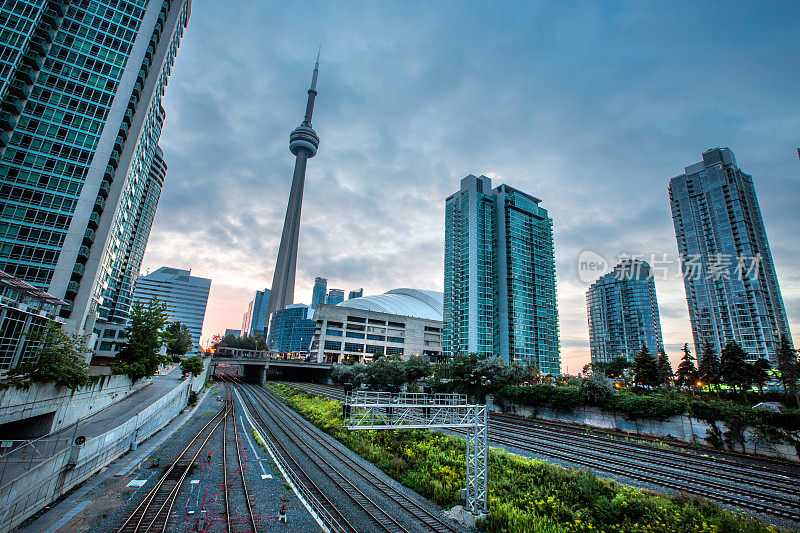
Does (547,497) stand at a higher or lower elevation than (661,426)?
lower

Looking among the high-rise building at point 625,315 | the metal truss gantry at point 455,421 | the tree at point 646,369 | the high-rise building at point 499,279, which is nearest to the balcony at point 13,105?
the metal truss gantry at point 455,421

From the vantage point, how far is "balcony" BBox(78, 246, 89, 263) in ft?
170

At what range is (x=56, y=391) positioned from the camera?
30.6 meters

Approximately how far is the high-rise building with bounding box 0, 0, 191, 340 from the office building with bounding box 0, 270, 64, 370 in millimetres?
15621

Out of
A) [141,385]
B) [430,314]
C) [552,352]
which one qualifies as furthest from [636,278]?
[141,385]

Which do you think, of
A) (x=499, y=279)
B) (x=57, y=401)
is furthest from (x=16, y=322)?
(x=499, y=279)

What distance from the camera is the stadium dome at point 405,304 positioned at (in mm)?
142875

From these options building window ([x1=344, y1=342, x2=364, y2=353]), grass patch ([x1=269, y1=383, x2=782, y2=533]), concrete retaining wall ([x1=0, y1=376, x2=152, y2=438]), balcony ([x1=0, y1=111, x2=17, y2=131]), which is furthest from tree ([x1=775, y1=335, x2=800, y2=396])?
balcony ([x1=0, y1=111, x2=17, y2=131])

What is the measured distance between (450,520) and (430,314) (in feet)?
441

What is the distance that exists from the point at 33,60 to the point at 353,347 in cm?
10048

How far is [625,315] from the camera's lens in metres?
183

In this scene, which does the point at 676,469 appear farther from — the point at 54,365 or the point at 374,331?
the point at 374,331

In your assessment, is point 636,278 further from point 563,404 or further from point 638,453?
point 638,453

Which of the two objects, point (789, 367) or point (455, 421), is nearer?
point (455, 421)
